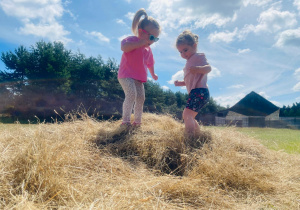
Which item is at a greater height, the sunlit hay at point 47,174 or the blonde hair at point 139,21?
the blonde hair at point 139,21

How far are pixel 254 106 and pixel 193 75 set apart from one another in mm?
28871

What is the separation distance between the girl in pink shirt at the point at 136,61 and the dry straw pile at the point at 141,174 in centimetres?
69

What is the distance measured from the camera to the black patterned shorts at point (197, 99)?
8.71 feet

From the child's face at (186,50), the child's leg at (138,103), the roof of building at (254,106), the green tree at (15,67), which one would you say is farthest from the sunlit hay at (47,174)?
the roof of building at (254,106)

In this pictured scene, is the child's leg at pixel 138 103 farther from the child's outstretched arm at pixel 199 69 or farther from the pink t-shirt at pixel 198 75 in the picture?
the child's outstretched arm at pixel 199 69

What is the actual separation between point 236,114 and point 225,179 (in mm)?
29250

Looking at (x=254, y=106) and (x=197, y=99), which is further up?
(x=254, y=106)

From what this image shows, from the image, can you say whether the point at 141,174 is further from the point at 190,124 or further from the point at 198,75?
the point at 198,75

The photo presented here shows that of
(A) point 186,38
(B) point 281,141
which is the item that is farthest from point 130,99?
(B) point 281,141

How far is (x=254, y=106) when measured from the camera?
2794 centimetres

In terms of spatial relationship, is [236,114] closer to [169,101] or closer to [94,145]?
[169,101]

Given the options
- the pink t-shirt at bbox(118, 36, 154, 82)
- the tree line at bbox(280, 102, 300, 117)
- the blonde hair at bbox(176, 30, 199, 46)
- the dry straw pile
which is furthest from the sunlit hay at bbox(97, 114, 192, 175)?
the tree line at bbox(280, 102, 300, 117)

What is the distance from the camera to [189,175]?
1605 mm

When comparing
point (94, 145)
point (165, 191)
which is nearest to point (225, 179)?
point (165, 191)
